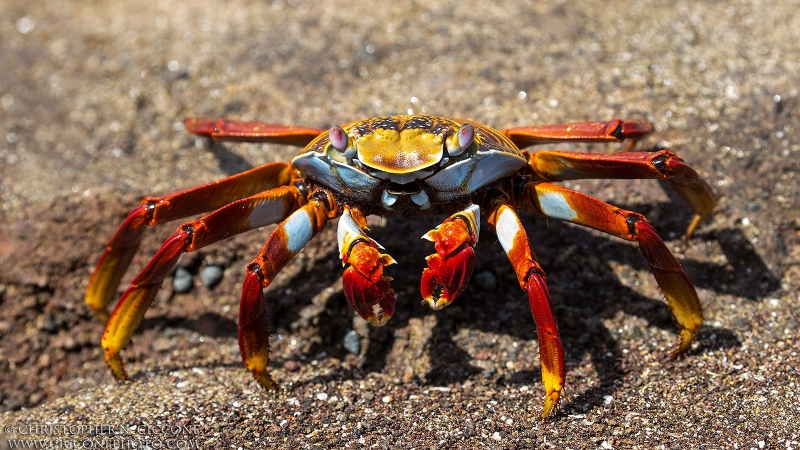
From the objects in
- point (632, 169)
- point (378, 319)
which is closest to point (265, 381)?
point (378, 319)

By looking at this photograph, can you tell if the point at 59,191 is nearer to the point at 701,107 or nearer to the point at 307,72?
the point at 307,72

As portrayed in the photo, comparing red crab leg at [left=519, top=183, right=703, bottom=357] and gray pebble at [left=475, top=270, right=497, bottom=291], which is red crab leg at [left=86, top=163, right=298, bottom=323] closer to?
gray pebble at [left=475, top=270, right=497, bottom=291]

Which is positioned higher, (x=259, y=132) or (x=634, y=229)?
(x=634, y=229)

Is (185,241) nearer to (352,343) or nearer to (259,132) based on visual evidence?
(259,132)

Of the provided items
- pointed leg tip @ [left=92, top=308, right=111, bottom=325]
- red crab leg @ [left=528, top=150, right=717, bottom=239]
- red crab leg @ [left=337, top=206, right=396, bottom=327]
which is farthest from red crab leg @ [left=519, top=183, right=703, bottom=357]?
pointed leg tip @ [left=92, top=308, right=111, bottom=325]

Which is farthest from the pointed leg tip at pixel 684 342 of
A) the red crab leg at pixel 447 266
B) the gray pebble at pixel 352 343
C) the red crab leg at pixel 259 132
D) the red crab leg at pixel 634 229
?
the red crab leg at pixel 259 132

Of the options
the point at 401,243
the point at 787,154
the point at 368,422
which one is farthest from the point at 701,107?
the point at 368,422
